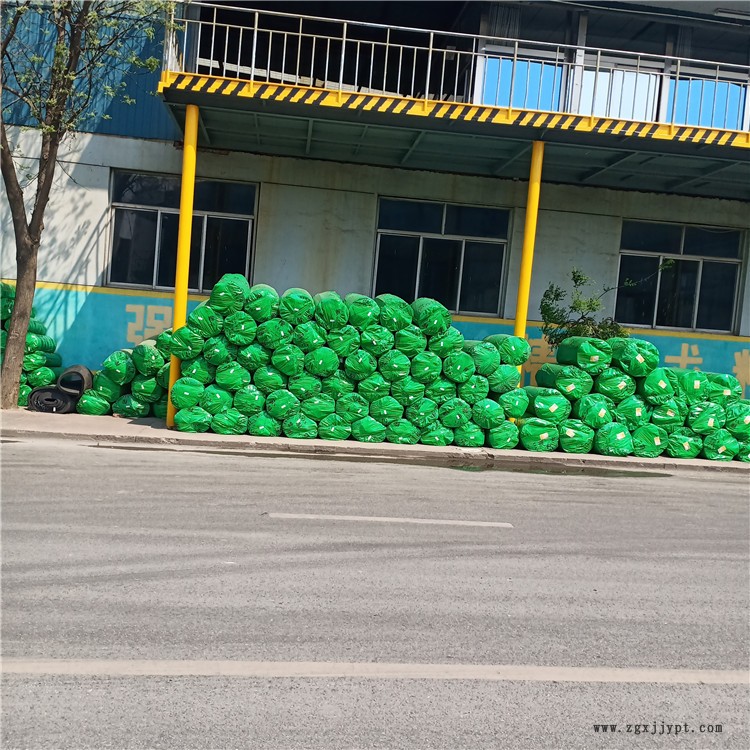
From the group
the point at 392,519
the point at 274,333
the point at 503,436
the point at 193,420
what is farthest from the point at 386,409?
the point at 392,519

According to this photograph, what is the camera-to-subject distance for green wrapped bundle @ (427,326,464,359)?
11.5m

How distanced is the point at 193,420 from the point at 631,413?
6748 millimetres

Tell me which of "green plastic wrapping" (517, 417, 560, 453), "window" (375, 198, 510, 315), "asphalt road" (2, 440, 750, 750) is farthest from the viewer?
"window" (375, 198, 510, 315)

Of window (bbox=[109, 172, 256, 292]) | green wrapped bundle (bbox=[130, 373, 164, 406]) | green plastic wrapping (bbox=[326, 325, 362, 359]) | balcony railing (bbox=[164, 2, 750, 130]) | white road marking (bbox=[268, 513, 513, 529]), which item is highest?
balcony railing (bbox=[164, 2, 750, 130])

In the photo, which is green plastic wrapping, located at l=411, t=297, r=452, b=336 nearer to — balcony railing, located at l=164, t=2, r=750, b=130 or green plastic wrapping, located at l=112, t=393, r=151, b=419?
green plastic wrapping, located at l=112, t=393, r=151, b=419

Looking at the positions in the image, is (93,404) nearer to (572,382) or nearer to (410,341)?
(410,341)

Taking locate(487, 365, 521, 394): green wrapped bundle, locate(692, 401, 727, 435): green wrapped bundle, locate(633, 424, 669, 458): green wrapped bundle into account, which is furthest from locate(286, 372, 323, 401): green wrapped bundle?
locate(692, 401, 727, 435): green wrapped bundle

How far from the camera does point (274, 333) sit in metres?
11.2

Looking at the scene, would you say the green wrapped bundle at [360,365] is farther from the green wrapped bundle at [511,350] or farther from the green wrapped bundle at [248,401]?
the green wrapped bundle at [511,350]

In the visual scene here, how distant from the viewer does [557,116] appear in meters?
12.1

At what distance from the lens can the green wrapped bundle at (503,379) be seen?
11703 millimetres

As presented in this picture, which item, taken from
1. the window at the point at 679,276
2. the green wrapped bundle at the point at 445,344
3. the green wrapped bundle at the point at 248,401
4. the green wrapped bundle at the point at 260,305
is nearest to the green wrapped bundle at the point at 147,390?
the green wrapped bundle at the point at 248,401

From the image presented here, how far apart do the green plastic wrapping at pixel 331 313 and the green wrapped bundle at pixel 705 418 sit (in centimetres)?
518

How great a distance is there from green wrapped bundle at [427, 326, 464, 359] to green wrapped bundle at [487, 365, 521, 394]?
696mm
